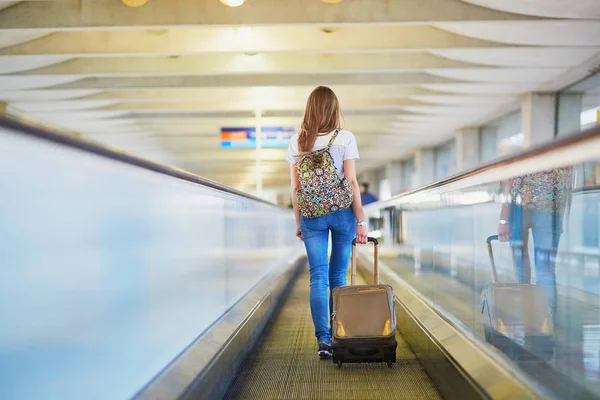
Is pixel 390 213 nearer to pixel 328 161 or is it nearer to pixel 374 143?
pixel 328 161

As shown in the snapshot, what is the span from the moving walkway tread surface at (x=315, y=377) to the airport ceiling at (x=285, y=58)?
814 cm

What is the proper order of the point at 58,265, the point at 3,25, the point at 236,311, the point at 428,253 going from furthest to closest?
the point at 3,25, the point at 428,253, the point at 236,311, the point at 58,265

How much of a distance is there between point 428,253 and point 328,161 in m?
1.59

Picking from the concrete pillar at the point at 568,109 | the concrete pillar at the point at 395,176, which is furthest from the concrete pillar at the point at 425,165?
the concrete pillar at the point at 568,109

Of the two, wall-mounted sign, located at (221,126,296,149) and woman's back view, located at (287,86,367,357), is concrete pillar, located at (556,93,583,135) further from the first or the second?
woman's back view, located at (287,86,367,357)

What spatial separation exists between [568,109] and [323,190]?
16.4 metres

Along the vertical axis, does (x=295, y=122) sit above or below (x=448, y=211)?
above

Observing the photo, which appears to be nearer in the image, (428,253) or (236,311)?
(236,311)

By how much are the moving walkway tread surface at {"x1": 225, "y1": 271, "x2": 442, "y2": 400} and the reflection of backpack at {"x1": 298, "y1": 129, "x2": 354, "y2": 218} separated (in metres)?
0.98

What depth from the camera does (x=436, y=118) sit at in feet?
82.9

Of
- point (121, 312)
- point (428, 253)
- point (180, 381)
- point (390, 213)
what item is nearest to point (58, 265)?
point (121, 312)

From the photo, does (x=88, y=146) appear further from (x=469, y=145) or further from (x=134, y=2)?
(x=469, y=145)

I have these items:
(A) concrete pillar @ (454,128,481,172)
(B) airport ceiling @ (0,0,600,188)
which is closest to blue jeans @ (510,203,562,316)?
(B) airport ceiling @ (0,0,600,188)

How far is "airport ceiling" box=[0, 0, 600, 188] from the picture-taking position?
1297cm
